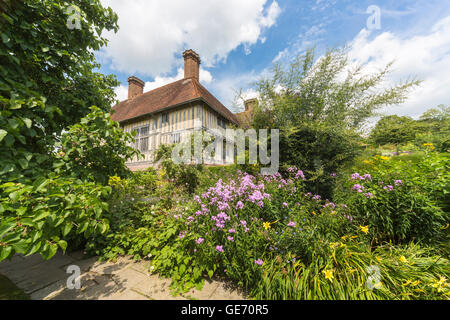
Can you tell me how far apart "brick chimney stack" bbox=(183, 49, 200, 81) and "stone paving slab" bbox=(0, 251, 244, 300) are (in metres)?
11.7

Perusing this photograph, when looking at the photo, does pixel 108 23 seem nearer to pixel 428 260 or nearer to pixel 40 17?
pixel 40 17

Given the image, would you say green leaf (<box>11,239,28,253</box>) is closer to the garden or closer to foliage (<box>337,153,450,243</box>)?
the garden

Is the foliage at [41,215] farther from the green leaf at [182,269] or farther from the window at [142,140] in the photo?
the window at [142,140]

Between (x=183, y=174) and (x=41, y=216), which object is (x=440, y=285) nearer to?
(x=41, y=216)

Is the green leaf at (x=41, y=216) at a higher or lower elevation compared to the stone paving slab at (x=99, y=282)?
higher

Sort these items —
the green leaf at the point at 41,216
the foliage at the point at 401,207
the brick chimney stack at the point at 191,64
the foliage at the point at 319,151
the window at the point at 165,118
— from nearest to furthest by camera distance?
1. the green leaf at the point at 41,216
2. the foliage at the point at 401,207
3. the foliage at the point at 319,151
4. the window at the point at 165,118
5. the brick chimney stack at the point at 191,64

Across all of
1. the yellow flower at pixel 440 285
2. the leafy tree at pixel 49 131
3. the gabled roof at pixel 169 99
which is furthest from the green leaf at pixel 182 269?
the gabled roof at pixel 169 99

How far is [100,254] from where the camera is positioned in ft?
8.17

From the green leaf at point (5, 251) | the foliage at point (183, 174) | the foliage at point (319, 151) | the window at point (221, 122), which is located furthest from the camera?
the window at point (221, 122)

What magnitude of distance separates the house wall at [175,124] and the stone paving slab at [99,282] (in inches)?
259

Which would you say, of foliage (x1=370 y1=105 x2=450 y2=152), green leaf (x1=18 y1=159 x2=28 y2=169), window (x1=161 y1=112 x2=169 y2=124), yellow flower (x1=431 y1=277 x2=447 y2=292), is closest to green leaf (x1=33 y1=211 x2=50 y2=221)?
green leaf (x1=18 y1=159 x2=28 y2=169)

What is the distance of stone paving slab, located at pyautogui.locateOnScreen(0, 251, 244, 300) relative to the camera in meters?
1.71

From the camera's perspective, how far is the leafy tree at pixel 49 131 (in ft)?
3.72
